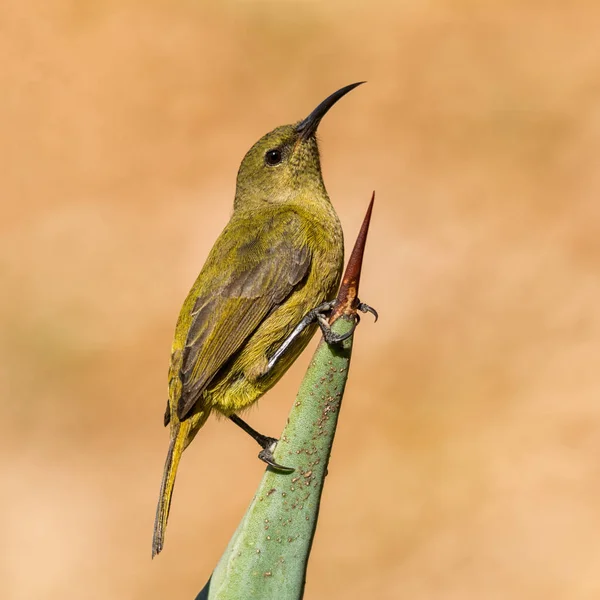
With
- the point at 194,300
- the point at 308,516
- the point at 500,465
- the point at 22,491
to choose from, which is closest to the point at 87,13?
the point at 22,491

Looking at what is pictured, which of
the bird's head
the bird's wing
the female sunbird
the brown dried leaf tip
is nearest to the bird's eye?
the bird's head

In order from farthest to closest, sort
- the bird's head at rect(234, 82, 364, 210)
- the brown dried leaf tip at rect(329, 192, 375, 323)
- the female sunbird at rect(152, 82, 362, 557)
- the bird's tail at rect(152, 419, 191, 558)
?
the bird's head at rect(234, 82, 364, 210)
the female sunbird at rect(152, 82, 362, 557)
the bird's tail at rect(152, 419, 191, 558)
the brown dried leaf tip at rect(329, 192, 375, 323)

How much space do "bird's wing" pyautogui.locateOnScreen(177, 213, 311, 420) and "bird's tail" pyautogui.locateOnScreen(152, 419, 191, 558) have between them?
173 millimetres

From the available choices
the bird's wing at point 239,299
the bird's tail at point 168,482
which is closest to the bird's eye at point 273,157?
the bird's wing at point 239,299

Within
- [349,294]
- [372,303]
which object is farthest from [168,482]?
[372,303]

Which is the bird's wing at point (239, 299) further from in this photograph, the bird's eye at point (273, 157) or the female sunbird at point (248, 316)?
the bird's eye at point (273, 157)

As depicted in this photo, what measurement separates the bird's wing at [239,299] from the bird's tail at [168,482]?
173 millimetres

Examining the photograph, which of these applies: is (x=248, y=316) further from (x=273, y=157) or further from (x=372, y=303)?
(x=372, y=303)

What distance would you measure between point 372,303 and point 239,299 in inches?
182

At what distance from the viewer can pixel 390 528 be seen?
26.2 ft

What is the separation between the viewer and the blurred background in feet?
26.2

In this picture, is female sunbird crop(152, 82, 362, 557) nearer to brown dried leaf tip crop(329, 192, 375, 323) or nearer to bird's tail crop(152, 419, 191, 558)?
bird's tail crop(152, 419, 191, 558)

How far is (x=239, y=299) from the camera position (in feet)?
15.5

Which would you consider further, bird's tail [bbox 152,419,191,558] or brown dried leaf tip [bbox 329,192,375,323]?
bird's tail [bbox 152,419,191,558]
